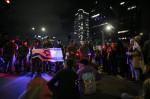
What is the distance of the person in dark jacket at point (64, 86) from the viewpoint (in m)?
2.29

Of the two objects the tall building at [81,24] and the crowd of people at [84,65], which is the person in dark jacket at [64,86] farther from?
the tall building at [81,24]

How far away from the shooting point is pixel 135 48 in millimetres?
5496

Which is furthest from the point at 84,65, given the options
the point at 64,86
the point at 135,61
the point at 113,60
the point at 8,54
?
the point at 8,54

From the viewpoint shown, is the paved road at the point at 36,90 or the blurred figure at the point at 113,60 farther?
the blurred figure at the point at 113,60

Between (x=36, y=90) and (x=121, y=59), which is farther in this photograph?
(x=121, y=59)

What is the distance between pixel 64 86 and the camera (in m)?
2.35

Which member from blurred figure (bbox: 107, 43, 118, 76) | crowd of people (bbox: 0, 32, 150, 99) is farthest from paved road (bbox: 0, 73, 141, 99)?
blurred figure (bbox: 107, 43, 118, 76)

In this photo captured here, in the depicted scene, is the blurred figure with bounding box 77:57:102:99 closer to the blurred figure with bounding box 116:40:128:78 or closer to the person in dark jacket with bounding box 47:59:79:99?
the person in dark jacket with bounding box 47:59:79:99

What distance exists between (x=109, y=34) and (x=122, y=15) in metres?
19.9

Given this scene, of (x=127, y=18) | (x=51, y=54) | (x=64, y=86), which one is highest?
(x=127, y=18)

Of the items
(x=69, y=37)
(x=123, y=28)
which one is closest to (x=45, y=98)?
(x=69, y=37)

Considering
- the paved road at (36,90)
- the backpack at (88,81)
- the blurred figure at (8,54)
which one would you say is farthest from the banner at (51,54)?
the backpack at (88,81)

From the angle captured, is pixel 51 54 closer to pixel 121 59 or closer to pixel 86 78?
pixel 86 78

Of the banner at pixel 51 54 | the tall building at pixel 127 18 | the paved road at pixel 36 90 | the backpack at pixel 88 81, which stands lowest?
the paved road at pixel 36 90
